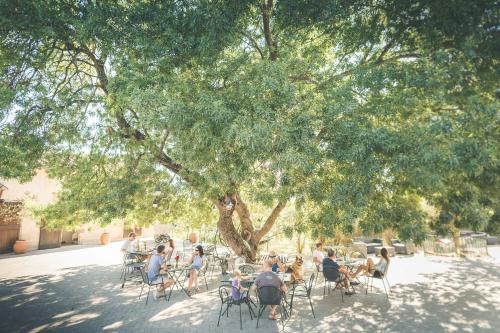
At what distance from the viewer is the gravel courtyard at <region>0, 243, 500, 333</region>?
642 centimetres

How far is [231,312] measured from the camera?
24.2 feet

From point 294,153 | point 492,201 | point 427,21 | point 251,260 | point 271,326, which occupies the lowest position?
point 271,326

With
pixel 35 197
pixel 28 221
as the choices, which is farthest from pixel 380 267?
pixel 28 221

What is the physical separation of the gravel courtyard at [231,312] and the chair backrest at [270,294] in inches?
25.2

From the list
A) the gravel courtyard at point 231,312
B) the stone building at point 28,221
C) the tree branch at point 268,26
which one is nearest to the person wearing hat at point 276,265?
the gravel courtyard at point 231,312

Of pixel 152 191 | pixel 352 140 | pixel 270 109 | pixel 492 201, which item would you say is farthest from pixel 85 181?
pixel 492 201

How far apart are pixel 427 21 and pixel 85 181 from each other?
10.9 m

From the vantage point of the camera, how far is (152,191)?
34.8 ft

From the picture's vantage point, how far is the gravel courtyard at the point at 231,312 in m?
6.42

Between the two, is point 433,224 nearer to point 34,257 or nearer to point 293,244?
point 293,244

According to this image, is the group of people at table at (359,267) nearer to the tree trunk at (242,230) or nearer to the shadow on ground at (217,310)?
the shadow on ground at (217,310)

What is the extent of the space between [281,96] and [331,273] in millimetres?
5451

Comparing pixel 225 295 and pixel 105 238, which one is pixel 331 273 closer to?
pixel 225 295

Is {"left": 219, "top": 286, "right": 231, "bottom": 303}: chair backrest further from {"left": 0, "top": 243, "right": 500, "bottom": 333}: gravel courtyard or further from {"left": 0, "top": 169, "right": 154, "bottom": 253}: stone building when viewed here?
{"left": 0, "top": 169, "right": 154, "bottom": 253}: stone building
